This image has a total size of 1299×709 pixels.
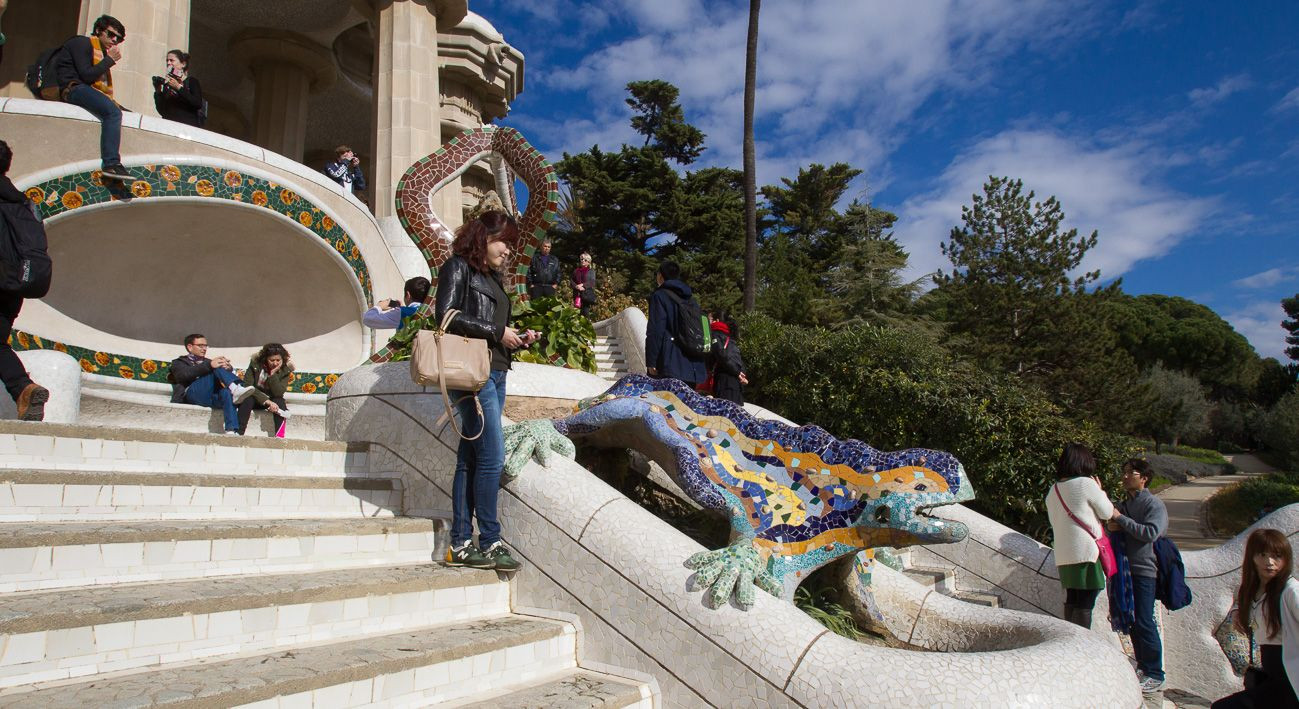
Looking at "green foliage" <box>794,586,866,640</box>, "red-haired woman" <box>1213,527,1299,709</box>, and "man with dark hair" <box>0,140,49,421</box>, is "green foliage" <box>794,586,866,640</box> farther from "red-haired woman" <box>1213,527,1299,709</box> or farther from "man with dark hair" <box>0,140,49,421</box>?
"man with dark hair" <box>0,140,49,421</box>

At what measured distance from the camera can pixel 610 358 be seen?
11969 millimetres

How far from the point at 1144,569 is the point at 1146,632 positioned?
1.30 ft

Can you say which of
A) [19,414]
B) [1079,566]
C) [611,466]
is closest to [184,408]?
[19,414]


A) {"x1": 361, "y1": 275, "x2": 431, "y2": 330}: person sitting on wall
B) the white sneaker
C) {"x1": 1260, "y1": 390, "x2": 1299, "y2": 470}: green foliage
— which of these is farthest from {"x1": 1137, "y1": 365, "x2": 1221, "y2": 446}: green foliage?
the white sneaker

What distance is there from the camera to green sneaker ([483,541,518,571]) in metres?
3.63

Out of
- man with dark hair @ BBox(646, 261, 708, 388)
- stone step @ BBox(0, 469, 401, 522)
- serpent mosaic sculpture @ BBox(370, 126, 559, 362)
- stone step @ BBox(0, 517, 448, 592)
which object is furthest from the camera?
serpent mosaic sculpture @ BBox(370, 126, 559, 362)

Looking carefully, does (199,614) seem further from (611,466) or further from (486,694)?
(611,466)

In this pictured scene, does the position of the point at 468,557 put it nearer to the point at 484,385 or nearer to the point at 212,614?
the point at 484,385

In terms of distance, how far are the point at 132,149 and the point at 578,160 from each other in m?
22.5

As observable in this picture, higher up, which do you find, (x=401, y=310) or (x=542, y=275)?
(x=542, y=275)

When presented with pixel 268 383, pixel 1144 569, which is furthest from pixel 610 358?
pixel 1144 569

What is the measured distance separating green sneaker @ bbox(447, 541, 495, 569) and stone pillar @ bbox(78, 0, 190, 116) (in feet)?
26.1

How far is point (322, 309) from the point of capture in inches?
360

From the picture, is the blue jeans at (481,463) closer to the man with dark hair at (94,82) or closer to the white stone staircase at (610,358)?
the man with dark hair at (94,82)
